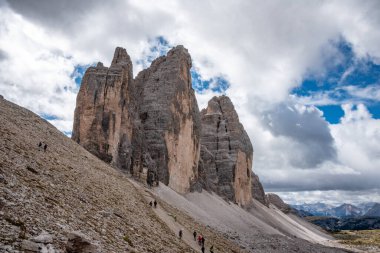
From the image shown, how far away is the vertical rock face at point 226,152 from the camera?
391 ft

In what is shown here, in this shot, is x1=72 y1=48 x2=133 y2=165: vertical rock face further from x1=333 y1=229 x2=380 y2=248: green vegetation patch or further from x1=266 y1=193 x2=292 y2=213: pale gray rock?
x1=266 y1=193 x2=292 y2=213: pale gray rock

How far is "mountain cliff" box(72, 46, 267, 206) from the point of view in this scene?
220 feet

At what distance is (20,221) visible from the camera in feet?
51.1

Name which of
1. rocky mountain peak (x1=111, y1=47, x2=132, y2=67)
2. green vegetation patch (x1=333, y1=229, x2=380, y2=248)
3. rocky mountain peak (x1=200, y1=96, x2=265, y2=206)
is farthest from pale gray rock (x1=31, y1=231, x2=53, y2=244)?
green vegetation patch (x1=333, y1=229, x2=380, y2=248)

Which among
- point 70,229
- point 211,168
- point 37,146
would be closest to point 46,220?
point 70,229

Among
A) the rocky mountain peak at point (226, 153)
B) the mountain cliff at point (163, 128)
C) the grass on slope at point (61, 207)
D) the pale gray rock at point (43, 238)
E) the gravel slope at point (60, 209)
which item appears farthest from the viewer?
the rocky mountain peak at point (226, 153)

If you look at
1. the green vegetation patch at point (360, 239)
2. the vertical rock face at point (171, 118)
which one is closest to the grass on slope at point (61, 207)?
the vertical rock face at point (171, 118)

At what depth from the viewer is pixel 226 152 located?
126250mm

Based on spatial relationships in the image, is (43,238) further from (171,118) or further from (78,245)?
(171,118)

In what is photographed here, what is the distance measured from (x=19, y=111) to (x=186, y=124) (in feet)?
174

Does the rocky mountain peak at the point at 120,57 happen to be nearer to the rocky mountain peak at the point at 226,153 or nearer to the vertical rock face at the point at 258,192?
the rocky mountain peak at the point at 226,153

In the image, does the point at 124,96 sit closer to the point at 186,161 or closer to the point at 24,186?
the point at 186,161

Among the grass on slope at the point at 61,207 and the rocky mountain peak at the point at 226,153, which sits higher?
the rocky mountain peak at the point at 226,153

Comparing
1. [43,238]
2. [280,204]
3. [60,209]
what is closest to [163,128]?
[60,209]
